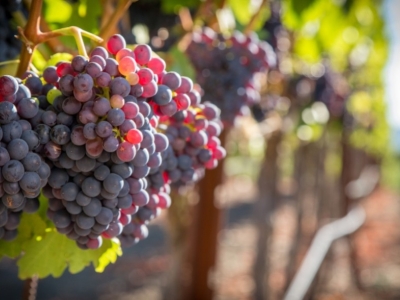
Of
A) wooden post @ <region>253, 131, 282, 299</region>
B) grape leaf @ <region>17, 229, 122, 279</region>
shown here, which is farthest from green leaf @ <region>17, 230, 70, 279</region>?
wooden post @ <region>253, 131, 282, 299</region>

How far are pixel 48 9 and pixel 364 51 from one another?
4349 mm

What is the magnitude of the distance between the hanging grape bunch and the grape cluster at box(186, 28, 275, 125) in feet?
2.32

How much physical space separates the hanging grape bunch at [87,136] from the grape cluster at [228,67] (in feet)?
2.32

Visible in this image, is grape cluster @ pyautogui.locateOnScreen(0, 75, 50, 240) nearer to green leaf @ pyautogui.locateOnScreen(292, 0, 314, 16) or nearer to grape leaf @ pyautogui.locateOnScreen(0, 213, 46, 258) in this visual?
grape leaf @ pyautogui.locateOnScreen(0, 213, 46, 258)

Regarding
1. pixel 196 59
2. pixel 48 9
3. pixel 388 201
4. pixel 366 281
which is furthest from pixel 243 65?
pixel 388 201

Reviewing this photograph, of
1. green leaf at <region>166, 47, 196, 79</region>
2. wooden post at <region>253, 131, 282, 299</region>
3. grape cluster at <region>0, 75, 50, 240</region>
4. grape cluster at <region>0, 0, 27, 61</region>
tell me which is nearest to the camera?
grape cluster at <region>0, 75, 50, 240</region>

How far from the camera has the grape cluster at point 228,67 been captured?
1535 mm

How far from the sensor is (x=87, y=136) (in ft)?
2.31

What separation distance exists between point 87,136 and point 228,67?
0.91 m

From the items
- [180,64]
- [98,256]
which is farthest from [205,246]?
[98,256]

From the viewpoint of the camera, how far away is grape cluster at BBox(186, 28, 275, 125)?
154 cm

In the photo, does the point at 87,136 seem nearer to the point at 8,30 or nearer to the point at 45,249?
the point at 45,249

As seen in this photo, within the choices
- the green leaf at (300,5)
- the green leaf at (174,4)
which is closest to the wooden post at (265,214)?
the green leaf at (300,5)

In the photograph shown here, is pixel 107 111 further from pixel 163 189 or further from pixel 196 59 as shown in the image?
pixel 196 59
